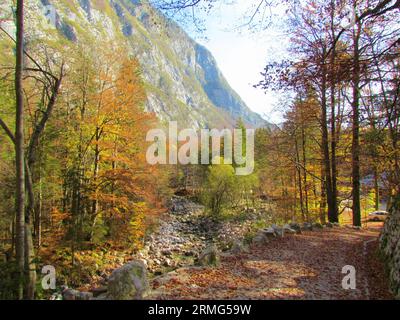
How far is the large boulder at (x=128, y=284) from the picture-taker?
4238 mm

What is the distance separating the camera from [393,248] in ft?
17.9

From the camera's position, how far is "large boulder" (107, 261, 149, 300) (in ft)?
13.9

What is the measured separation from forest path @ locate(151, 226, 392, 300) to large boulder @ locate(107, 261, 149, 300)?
12.6 inches

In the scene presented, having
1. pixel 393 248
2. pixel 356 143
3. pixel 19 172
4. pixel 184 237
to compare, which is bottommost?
pixel 184 237

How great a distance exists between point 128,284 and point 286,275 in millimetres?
3208

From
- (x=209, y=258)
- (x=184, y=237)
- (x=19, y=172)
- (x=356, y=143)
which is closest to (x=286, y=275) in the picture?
(x=209, y=258)

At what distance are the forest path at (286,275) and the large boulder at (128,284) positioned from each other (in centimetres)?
32

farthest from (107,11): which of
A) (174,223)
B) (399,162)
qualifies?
(399,162)

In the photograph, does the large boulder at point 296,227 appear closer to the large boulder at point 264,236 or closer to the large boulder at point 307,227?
the large boulder at point 307,227

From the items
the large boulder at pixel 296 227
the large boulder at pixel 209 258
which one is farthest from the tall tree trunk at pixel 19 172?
the large boulder at pixel 296 227
